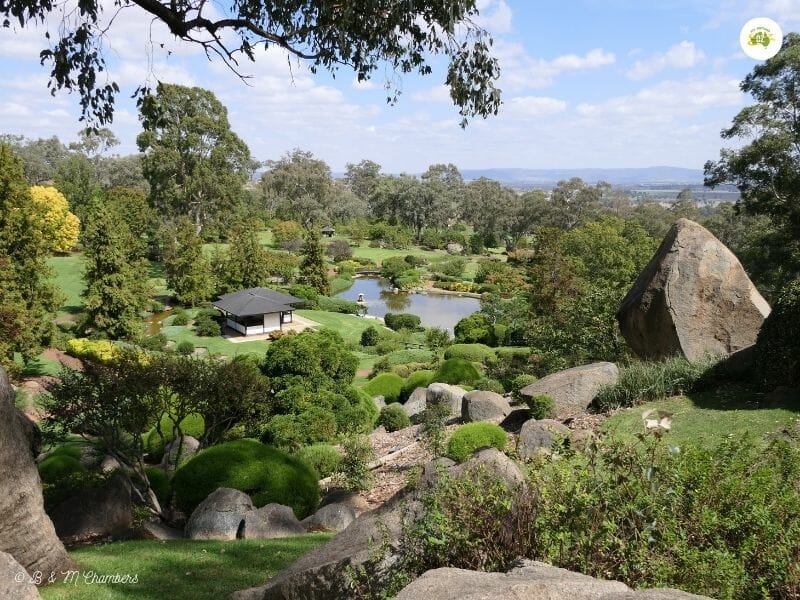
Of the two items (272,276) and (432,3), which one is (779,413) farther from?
(272,276)

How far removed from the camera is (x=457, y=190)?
3780 inches

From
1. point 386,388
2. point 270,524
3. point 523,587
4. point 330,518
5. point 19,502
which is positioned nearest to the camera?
point 523,587

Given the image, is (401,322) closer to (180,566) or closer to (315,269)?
(315,269)

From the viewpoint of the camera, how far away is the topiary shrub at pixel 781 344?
10234mm

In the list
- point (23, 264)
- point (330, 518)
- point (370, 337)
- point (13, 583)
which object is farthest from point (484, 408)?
point (370, 337)

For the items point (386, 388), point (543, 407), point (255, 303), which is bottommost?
point (386, 388)

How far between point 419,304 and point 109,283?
2343 cm

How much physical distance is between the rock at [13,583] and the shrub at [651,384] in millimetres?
9722

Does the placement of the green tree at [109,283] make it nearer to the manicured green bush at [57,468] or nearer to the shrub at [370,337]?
the shrub at [370,337]

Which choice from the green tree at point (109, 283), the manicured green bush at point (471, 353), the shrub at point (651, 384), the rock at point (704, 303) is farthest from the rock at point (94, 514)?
the green tree at point (109, 283)

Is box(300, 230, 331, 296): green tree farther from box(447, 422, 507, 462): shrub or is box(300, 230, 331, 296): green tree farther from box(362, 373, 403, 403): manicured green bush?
box(447, 422, 507, 462): shrub

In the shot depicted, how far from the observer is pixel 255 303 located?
3353cm

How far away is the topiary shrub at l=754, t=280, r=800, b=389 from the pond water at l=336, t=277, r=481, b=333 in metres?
27.8

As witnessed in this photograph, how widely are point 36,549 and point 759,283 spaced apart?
90.3ft
